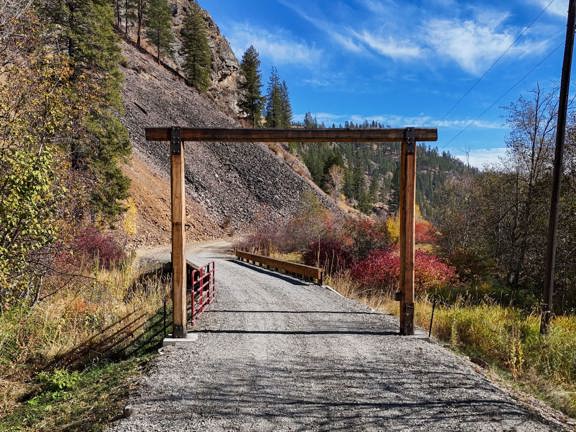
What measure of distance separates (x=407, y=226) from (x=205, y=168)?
34369 mm

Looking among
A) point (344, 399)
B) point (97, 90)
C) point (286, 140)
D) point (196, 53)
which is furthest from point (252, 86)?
point (344, 399)

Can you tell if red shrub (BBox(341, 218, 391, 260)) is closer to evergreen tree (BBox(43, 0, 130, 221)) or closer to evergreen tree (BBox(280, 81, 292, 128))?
evergreen tree (BBox(43, 0, 130, 221))

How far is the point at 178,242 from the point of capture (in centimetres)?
697

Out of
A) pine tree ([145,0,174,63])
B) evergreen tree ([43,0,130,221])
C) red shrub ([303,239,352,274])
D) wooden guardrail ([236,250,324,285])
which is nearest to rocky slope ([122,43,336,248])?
pine tree ([145,0,174,63])

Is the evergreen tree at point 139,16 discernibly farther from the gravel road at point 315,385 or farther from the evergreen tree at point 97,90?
the gravel road at point 315,385

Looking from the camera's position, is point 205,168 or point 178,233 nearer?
point 178,233

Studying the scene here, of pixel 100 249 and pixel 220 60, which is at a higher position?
pixel 220 60

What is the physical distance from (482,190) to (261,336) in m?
20.5

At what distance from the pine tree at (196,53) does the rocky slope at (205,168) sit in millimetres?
4412

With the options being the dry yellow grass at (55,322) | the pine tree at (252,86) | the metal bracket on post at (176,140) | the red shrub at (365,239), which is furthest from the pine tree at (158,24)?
the metal bracket on post at (176,140)

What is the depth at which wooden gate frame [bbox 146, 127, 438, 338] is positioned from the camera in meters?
6.89

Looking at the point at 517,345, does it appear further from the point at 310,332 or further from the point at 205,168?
the point at 205,168

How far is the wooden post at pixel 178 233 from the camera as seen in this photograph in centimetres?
687

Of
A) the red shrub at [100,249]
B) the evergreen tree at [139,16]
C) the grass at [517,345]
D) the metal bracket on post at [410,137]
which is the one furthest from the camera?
the evergreen tree at [139,16]
